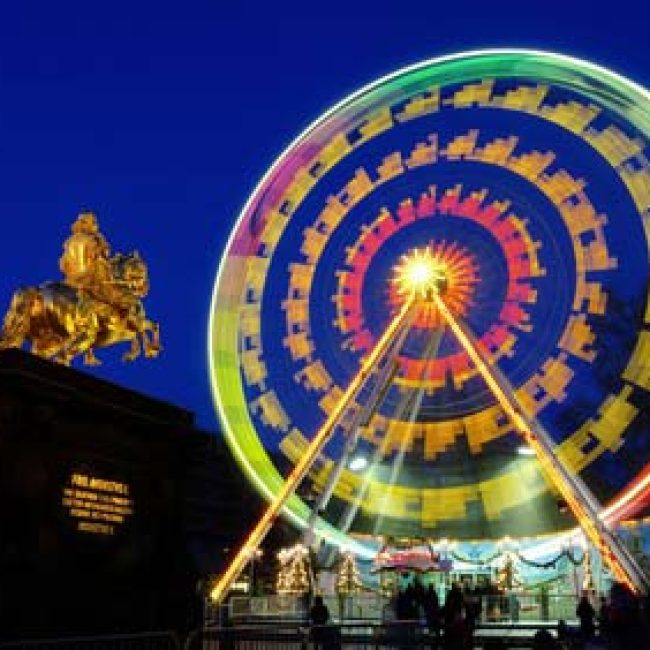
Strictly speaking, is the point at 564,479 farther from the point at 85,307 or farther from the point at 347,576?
the point at 85,307

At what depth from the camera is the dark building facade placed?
356 inches

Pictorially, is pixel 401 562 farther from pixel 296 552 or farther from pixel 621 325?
pixel 621 325

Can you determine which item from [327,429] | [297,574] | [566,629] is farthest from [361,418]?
[566,629]

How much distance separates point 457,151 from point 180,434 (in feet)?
40.8

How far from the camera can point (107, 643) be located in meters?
8.81

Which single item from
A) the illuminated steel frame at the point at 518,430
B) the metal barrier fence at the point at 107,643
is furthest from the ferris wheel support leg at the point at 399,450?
the metal barrier fence at the point at 107,643

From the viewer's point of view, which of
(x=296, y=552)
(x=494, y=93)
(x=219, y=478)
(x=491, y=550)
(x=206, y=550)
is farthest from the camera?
(x=219, y=478)

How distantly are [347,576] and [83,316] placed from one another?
49.0ft

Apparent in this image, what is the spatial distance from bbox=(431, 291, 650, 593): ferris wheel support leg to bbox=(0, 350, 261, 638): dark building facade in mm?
9627

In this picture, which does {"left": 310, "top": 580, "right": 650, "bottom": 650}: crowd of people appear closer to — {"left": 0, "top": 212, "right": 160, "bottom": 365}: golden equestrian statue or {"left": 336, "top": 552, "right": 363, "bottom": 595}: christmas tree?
{"left": 0, "top": 212, "right": 160, "bottom": 365}: golden equestrian statue

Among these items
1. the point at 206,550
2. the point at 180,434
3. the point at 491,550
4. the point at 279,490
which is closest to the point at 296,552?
the point at 279,490

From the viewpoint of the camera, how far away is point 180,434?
37.0 feet

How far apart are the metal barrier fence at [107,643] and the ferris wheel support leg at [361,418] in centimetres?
1353

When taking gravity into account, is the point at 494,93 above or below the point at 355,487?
above
